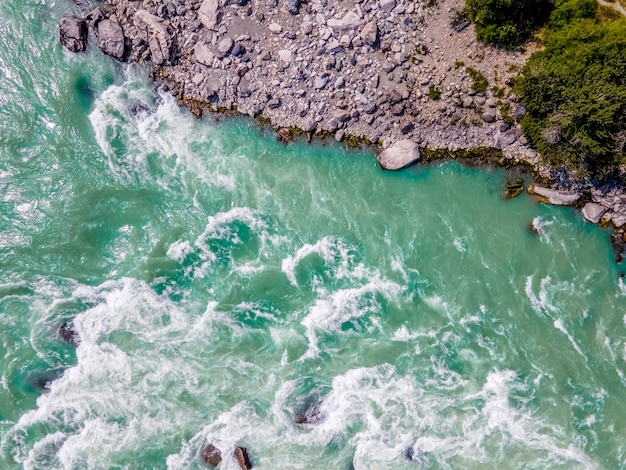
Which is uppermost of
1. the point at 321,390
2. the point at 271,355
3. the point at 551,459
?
the point at 271,355

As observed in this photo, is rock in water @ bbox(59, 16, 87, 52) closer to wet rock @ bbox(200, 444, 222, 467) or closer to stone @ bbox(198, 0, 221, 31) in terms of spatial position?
stone @ bbox(198, 0, 221, 31)

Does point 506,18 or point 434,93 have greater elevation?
point 506,18

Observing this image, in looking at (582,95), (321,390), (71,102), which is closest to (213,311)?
(321,390)

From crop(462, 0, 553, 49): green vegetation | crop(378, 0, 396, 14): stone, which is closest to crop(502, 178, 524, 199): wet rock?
crop(462, 0, 553, 49): green vegetation

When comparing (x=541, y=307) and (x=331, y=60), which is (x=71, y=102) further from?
(x=541, y=307)

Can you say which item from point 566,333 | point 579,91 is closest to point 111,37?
point 579,91

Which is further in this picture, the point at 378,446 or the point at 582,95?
the point at 378,446

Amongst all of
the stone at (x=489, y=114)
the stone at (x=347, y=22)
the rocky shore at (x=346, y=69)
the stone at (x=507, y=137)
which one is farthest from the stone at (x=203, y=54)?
the stone at (x=507, y=137)

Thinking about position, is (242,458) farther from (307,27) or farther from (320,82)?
(307,27)
